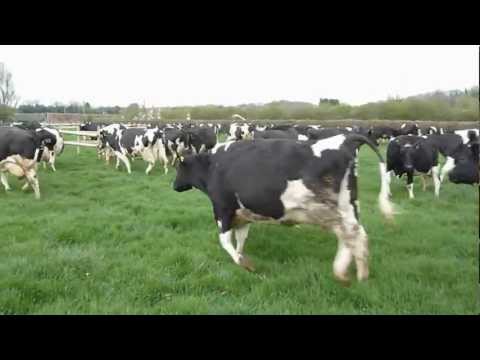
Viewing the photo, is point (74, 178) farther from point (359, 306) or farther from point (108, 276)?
point (359, 306)

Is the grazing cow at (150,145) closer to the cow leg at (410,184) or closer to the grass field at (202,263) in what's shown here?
the grass field at (202,263)

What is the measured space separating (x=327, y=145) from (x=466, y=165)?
5754mm

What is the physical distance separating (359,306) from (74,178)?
10.5 m

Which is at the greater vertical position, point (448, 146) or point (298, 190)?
point (448, 146)

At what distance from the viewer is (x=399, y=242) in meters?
6.29

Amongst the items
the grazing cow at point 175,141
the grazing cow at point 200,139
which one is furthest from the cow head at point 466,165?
the grazing cow at point 200,139

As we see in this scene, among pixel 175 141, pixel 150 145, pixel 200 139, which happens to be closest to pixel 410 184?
pixel 150 145

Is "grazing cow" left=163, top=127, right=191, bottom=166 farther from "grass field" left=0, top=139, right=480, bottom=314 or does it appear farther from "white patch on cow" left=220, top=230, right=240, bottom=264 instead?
"white patch on cow" left=220, top=230, right=240, bottom=264

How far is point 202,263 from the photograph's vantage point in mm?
5336

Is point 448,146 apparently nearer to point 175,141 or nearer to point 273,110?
point 175,141

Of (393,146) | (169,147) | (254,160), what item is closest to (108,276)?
(254,160)

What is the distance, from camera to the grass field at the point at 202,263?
13.8 feet

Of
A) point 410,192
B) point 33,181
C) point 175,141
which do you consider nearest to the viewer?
point 33,181

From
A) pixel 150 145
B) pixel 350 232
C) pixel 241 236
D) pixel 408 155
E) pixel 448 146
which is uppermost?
pixel 448 146
